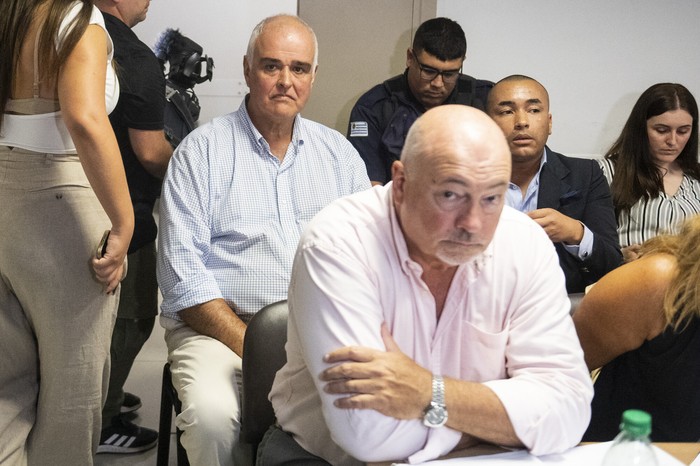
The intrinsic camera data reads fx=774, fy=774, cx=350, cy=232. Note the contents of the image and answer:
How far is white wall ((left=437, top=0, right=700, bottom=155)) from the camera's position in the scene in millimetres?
3639

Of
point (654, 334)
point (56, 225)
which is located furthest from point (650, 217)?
point (56, 225)

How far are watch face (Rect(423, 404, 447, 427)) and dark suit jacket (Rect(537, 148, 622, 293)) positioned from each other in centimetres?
143

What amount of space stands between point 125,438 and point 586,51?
269cm

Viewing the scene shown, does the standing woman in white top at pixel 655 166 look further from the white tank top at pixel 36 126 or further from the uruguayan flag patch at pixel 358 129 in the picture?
the white tank top at pixel 36 126

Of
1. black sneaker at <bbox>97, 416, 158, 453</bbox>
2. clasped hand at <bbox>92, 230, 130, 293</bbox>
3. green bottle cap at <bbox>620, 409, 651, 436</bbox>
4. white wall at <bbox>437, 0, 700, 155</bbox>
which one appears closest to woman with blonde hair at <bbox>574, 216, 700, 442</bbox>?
green bottle cap at <bbox>620, 409, 651, 436</bbox>

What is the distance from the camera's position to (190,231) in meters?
2.27

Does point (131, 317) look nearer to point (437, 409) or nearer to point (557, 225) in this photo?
point (557, 225)

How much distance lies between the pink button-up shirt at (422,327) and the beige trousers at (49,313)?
71 centimetres

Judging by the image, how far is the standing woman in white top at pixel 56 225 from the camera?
182cm

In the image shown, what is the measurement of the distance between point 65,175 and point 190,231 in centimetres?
43

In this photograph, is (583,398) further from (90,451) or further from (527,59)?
(527,59)

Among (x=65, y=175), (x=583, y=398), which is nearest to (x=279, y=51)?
(x=65, y=175)

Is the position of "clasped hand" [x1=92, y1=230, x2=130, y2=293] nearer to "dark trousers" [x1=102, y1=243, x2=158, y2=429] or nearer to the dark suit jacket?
"dark trousers" [x1=102, y1=243, x2=158, y2=429]

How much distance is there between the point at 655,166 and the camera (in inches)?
131
